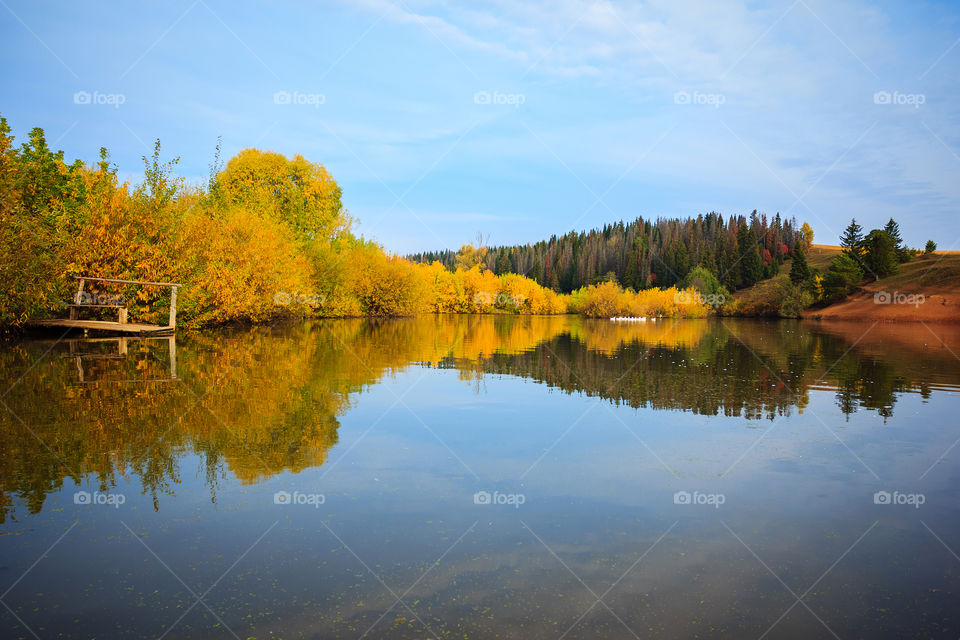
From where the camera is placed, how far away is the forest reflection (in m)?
6.74

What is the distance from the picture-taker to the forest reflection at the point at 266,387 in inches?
265

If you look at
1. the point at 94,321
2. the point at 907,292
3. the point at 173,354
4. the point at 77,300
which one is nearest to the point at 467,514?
the point at 173,354

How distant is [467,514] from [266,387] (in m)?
7.52

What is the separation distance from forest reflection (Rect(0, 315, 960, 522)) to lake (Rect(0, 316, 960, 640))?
3.1 inches

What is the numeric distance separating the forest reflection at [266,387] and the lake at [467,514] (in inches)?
3.1

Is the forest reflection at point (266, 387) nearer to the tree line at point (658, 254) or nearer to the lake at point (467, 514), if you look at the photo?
the lake at point (467, 514)

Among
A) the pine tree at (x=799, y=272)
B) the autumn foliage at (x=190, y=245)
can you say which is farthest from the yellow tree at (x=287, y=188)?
the pine tree at (x=799, y=272)

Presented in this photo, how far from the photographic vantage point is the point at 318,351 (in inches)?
777

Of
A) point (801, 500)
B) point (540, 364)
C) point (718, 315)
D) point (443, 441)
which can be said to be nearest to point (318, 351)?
point (540, 364)

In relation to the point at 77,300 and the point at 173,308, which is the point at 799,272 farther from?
the point at 77,300

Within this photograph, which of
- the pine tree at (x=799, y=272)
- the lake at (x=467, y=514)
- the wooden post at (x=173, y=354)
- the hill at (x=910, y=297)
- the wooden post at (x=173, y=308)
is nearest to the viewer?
the lake at (x=467, y=514)

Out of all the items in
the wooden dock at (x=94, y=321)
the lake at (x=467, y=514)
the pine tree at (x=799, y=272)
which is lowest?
the lake at (x=467, y=514)

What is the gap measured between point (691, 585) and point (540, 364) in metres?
13.8

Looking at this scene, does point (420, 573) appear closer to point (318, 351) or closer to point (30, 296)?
point (318, 351)
